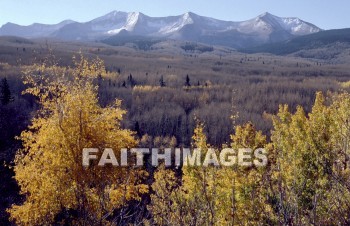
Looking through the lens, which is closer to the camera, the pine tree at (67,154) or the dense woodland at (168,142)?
the dense woodland at (168,142)

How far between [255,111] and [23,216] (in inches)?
3114

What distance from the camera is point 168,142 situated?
69562 mm

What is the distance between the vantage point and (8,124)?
6575 centimetres

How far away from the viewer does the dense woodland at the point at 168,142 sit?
29.7 ft

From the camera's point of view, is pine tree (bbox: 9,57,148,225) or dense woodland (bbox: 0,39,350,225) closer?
dense woodland (bbox: 0,39,350,225)

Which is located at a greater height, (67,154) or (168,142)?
(67,154)

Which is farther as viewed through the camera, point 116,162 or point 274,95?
point 274,95

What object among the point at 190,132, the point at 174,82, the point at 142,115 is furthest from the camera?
the point at 174,82

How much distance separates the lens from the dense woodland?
906cm

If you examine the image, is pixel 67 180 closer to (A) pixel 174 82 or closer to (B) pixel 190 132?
(B) pixel 190 132

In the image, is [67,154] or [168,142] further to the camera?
[168,142]

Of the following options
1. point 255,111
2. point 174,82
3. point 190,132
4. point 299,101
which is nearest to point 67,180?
point 190,132

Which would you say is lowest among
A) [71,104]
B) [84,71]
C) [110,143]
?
[110,143]

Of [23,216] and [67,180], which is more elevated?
[67,180]
